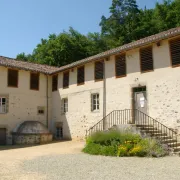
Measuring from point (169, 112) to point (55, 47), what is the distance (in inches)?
901

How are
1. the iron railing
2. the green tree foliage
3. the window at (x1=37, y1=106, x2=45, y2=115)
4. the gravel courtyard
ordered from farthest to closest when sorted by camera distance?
1. the green tree foliage
2. the window at (x1=37, y1=106, x2=45, y2=115)
3. the iron railing
4. the gravel courtyard

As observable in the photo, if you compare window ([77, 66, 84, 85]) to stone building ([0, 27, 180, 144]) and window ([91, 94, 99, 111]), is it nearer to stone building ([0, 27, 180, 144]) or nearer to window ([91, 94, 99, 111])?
stone building ([0, 27, 180, 144])

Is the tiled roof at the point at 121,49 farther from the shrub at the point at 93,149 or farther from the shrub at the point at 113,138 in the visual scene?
the shrub at the point at 93,149

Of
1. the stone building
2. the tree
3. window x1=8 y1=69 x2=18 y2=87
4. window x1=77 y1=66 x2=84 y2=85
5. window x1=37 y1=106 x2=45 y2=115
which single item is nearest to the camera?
the stone building

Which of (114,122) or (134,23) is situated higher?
(134,23)

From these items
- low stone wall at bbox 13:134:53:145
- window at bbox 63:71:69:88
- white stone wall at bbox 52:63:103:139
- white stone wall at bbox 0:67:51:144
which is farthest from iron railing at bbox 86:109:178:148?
white stone wall at bbox 0:67:51:144

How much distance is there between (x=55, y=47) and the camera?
33.5 m

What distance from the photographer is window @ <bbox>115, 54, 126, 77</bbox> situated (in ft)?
53.4

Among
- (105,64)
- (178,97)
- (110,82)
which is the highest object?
(105,64)

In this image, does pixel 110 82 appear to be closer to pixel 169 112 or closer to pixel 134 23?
pixel 169 112

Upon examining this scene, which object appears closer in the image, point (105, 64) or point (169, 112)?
point (169, 112)

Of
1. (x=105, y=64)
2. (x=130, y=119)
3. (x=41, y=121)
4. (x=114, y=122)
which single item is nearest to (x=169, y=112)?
(x=130, y=119)

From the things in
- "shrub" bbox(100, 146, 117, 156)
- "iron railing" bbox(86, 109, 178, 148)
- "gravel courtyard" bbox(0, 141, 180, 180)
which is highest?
"iron railing" bbox(86, 109, 178, 148)

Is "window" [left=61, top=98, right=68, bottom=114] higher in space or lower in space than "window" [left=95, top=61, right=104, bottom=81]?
lower
